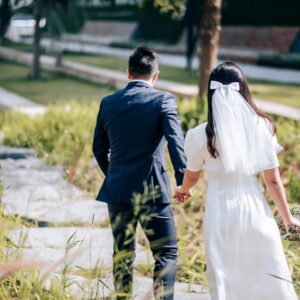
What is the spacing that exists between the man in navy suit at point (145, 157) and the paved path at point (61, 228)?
0.82 ft

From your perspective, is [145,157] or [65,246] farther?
[65,246]

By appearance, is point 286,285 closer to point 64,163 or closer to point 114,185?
point 114,185

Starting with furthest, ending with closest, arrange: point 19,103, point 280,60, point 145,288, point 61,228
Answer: point 280,60, point 19,103, point 61,228, point 145,288

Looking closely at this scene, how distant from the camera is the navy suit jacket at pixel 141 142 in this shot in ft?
12.7

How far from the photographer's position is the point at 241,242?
3.61m

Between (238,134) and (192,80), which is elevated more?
(238,134)

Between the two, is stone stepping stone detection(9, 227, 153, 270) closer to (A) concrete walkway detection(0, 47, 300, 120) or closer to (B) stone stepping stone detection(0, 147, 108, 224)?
(B) stone stepping stone detection(0, 147, 108, 224)

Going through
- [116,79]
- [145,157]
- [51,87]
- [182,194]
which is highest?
[145,157]

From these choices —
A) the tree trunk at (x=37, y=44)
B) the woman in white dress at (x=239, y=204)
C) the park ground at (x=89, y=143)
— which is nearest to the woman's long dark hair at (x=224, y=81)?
the woman in white dress at (x=239, y=204)

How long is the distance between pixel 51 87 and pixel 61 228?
41.9 ft

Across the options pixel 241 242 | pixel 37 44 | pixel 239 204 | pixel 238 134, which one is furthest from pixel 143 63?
pixel 37 44

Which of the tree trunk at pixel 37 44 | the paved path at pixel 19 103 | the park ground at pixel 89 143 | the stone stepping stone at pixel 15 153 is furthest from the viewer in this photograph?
the tree trunk at pixel 37 44

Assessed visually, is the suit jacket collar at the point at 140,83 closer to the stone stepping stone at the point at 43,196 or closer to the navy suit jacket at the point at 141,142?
the navy suit jacket at the point at 141,142

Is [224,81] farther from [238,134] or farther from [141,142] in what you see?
[141,142]
